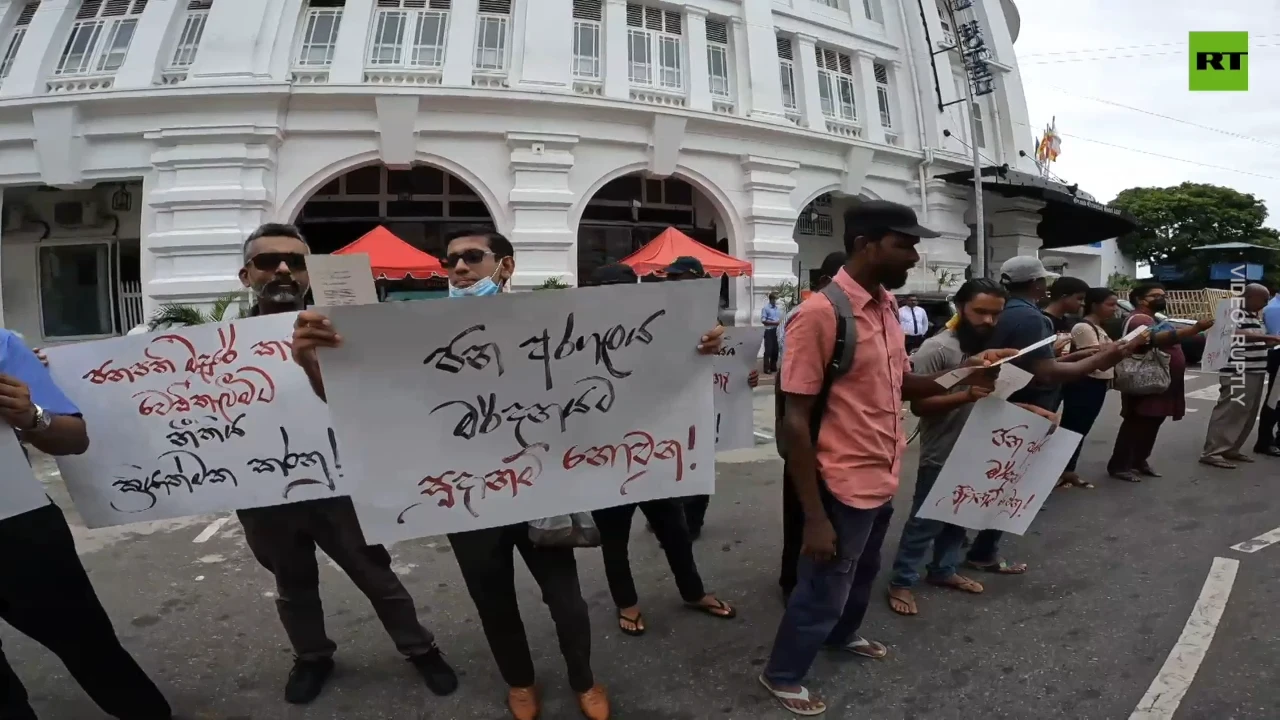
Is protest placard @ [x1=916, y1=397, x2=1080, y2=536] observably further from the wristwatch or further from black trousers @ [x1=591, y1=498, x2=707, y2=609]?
the wristwatch

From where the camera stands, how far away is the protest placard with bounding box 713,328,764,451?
376cm

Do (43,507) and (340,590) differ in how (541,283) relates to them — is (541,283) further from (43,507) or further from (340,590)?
(43,507)

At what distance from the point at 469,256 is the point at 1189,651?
3.21 metres

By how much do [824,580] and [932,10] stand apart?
1800cm

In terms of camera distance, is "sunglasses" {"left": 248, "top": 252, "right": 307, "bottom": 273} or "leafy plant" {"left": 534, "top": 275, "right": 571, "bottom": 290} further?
"leafy plant" {"left": 534, "top": 275, "right": 571, "bottom": 290}

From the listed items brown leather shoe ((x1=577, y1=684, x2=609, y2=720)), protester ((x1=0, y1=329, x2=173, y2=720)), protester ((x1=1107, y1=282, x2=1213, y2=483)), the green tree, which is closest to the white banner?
protester ((x1=0, y1=329, x2=173, y2=720))

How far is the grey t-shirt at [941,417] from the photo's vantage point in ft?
10.9

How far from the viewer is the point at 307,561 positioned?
2.64 m

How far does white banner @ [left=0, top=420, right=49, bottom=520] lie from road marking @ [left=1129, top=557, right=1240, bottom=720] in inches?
140

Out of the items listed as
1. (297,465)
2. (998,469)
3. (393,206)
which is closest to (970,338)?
(998,469)

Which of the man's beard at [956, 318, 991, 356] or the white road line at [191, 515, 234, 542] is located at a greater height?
the man's beard at [956, 318, 991, 356]

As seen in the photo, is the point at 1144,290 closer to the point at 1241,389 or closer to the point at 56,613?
the point at 1241,389

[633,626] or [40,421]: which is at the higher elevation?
[40,421]

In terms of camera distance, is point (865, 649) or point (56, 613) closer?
point (56, 613)
